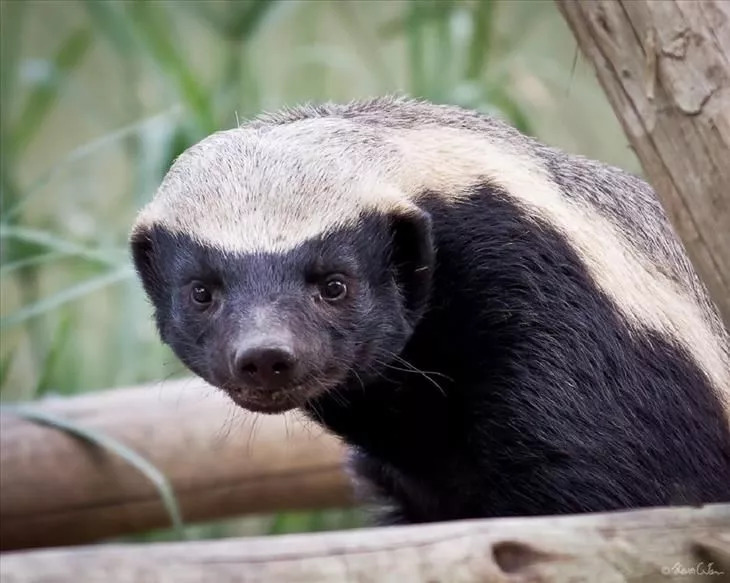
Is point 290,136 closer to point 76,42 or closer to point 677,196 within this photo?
point 677,196

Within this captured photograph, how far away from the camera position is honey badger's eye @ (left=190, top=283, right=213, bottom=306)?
173cm

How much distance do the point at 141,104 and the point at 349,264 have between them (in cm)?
194

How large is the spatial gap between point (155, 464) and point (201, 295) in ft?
2.83

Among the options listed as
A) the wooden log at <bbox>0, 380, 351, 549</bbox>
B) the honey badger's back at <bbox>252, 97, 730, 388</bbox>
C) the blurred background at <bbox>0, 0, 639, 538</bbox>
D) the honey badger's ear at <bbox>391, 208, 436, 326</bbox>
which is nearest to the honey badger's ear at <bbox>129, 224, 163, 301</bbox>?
the honey badger's back at <bbox>252, 97, 730, 388</bbox>

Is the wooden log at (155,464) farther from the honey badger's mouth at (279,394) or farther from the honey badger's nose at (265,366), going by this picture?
the honey badger's nose at (265,366)

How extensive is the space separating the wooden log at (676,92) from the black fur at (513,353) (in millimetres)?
422

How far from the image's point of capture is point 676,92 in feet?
4.32

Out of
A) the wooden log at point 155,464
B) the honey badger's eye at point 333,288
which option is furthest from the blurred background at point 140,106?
the honey badger's eye at point 333,288

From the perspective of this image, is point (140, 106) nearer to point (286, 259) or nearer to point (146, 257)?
point (146, 257)

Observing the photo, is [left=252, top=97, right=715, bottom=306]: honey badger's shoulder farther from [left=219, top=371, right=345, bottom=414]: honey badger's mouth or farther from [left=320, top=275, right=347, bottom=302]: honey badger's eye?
[left=219, top=371, right=345, bottom=414]: honey badger's mouth

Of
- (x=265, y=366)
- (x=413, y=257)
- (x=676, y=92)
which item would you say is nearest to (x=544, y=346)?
(x=413, y=257)

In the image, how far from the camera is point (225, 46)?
325cm

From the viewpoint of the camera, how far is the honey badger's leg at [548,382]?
177cm

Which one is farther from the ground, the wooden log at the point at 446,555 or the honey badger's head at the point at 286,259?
the honey badger's head at the point at 286,259
